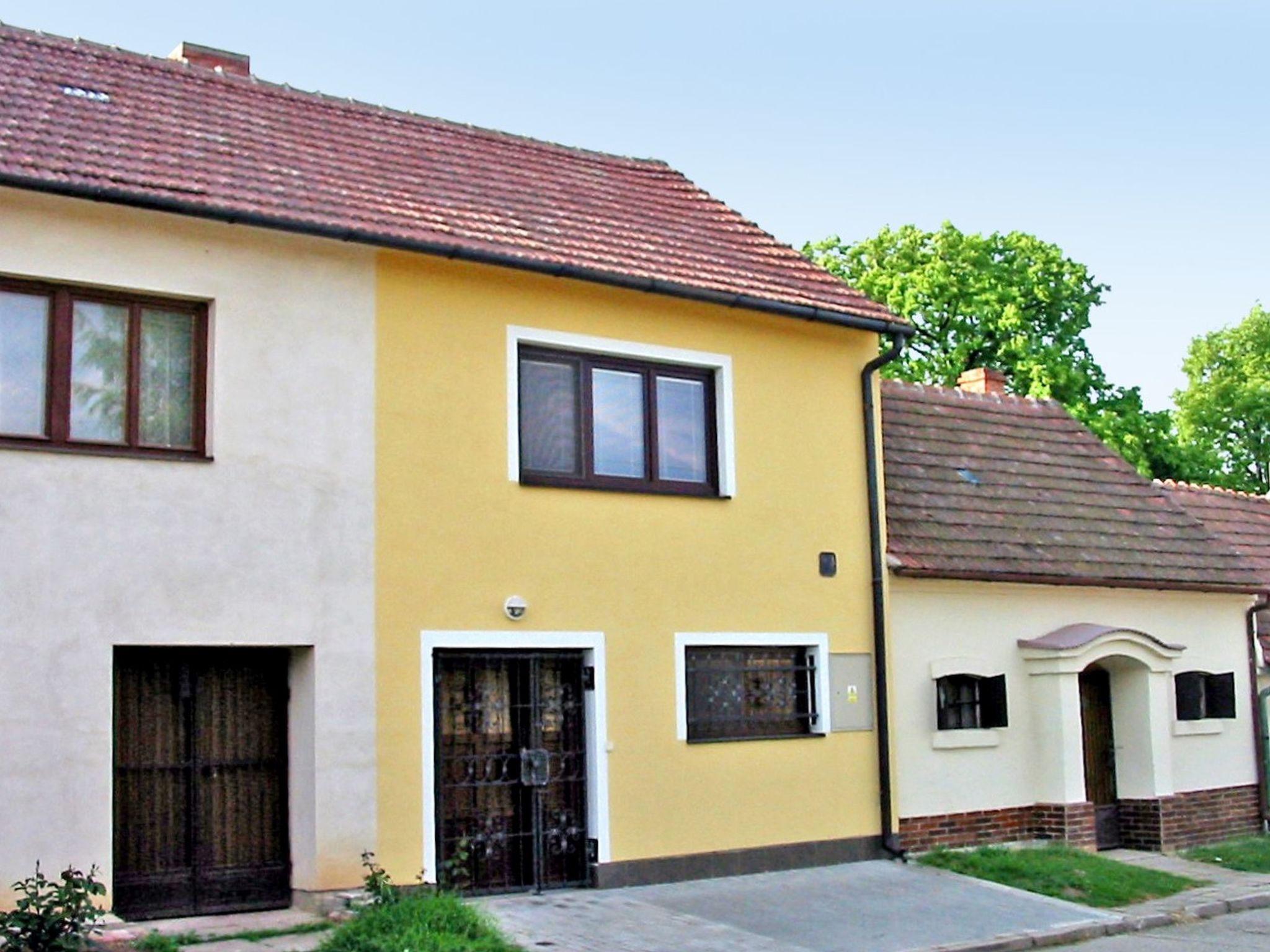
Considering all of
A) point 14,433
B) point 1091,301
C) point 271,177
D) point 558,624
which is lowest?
point 558,624

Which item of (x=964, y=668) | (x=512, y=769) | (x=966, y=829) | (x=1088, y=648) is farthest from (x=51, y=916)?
(x=1088, y=648)

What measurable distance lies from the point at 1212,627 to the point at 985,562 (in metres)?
4.24

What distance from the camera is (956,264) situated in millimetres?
36000

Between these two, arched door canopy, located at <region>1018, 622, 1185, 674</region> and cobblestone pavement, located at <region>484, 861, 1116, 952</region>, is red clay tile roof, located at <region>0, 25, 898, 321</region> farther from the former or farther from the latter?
cobblestone pavement, located at <region>484, 861, 1116, 952</region>

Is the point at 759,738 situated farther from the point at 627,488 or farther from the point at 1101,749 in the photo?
the point at 1101,749

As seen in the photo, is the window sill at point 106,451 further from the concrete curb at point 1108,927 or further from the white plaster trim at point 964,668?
the white plaster trim at point 964,668

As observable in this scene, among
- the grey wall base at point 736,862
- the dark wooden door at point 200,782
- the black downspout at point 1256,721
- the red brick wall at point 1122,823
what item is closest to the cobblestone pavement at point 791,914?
the grey wall base at point 736,862

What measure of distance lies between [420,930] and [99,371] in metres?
4.68

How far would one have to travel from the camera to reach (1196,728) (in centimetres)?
1909

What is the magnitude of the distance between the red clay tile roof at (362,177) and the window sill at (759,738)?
401cm

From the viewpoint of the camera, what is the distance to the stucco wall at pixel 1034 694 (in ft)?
→ 54.0

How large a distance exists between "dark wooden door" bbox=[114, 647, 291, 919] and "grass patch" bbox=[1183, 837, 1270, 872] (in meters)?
10.4

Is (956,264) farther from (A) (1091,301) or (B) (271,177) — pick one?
(B) (271,177)

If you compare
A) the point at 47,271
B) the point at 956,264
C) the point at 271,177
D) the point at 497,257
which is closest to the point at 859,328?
the point at 497,257
